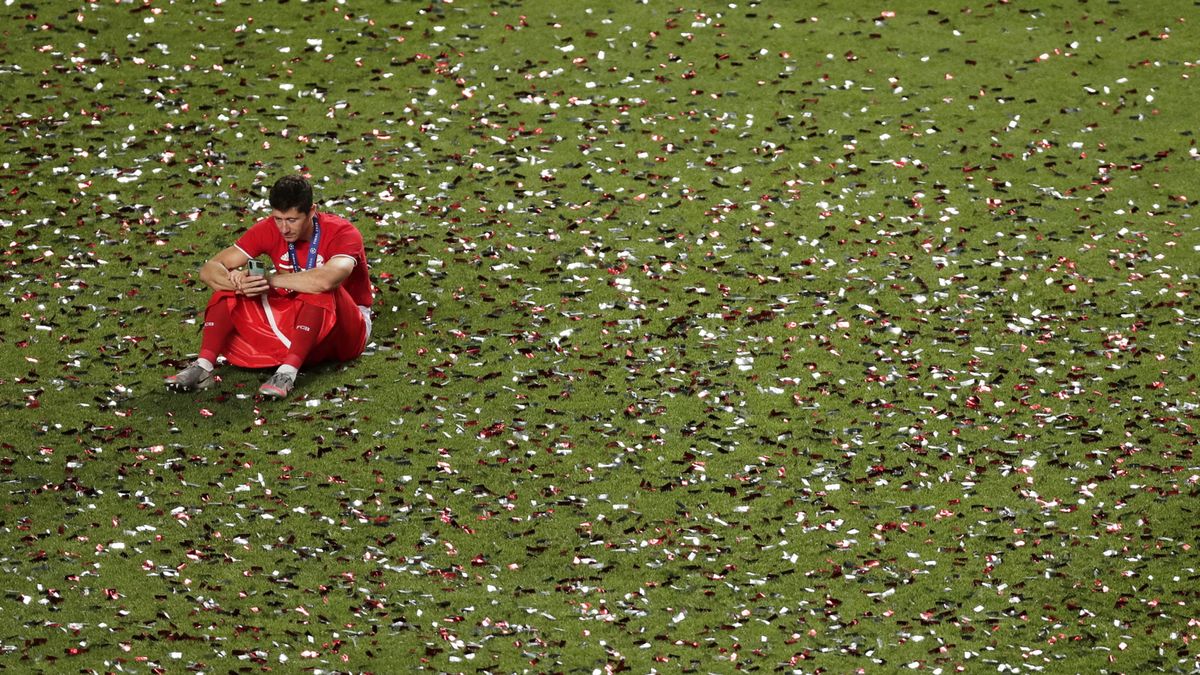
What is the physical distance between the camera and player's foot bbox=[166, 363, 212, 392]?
11719mm

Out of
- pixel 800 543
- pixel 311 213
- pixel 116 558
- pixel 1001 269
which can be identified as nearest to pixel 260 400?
pixel 311 213

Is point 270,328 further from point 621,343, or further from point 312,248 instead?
point 621,343

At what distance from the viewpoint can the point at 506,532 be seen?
10.3 m

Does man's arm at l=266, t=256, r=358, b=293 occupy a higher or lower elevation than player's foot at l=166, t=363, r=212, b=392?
higher

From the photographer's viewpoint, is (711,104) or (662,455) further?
(711,104)

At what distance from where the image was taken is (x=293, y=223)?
11688 millimetres

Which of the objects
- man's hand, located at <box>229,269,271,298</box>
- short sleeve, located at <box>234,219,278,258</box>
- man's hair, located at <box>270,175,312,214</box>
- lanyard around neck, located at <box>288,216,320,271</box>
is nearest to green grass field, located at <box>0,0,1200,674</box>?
man's hand, located at <box>229,269,271,298</box>

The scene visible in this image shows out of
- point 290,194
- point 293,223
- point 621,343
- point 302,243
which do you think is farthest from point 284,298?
point 621,343

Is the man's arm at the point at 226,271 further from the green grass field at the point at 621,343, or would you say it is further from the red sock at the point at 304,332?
the green grass field at the point at 621,343

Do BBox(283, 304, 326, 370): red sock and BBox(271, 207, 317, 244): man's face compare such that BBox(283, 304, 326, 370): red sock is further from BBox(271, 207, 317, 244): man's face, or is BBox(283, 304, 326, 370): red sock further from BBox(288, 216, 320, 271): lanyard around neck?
BBox(271, 207, 317, 244): man's face

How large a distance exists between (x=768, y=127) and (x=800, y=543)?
6.92m

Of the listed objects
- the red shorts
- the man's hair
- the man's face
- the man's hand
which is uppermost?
the man's hair

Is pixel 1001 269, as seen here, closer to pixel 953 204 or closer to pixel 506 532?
pixel 953 204

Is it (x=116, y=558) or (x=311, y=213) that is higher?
(x=311, y=213)
